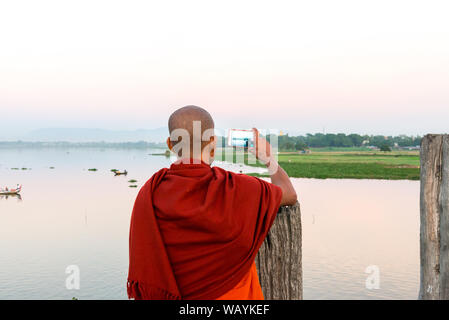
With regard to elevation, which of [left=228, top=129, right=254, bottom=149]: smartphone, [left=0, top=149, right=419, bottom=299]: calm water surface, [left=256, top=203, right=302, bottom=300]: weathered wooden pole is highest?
[left=228, top=129, right=254, bottom=149]: smartphone

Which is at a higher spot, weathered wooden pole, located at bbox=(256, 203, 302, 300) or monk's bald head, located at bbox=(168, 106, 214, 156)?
monk's bald head, located at bbox=(168, 106, 214, 156)

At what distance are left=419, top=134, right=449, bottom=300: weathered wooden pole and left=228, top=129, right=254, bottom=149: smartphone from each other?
48.6 inches

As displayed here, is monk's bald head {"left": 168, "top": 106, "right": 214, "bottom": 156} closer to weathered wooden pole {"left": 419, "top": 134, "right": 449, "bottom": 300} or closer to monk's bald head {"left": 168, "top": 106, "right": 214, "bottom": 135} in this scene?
monk's bald head {"left": 168, "top": 106, "right": 214, "bottom": 135}

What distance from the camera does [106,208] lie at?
1059 inches

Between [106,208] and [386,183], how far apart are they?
21824 millimetres

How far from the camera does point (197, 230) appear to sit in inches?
82.2

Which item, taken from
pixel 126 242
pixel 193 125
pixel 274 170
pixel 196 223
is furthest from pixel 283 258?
pixel 126 242

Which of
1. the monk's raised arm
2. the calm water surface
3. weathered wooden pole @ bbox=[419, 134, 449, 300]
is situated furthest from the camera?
the calm water surface

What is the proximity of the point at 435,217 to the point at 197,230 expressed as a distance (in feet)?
5.48

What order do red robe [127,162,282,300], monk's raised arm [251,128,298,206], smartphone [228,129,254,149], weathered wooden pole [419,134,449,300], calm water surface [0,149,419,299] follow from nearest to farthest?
red robe [127,162,282,300], monk's raised arm [251,128,298,206], smartphone [228,129,254,149], weathered wooden pole [419,134,449,300], calm water surface [0,149,419,299]

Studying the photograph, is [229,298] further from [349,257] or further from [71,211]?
[71,211]

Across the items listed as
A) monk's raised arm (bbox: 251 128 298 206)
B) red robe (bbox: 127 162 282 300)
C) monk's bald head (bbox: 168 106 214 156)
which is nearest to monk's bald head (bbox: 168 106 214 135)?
monk's bald head (bbox: 168 106 214 156)

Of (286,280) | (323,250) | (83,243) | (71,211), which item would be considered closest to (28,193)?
(71,211)

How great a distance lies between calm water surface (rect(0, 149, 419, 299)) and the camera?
13477mm
